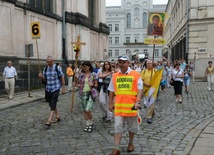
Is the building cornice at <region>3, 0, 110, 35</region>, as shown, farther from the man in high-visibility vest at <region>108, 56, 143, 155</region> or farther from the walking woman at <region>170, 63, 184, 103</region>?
the man in high-visibility vest at <region>108, 56, 143, 155</region>

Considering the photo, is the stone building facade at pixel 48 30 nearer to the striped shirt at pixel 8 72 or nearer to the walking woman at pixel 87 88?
the striped shirt at pixel 8 72

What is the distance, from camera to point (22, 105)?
11.1m

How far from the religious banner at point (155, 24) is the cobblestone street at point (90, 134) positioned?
254 centimetres

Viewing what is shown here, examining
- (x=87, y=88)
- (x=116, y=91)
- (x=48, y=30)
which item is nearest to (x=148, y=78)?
(x=87, y=88)

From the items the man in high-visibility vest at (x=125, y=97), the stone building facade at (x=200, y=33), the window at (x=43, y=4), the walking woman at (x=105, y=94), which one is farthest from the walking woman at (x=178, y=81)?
the stone building facade at (x=200, y=33)

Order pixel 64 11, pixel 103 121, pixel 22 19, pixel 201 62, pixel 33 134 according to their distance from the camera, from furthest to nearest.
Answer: pixel 201 62 < pixel 64 11 < pixel 22 19 < pixel 103 121 < pixel 33 134

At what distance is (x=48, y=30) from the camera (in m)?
18.2

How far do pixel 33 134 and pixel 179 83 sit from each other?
22.6ft

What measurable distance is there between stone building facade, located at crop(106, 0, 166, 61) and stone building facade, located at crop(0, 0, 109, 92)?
5148cm

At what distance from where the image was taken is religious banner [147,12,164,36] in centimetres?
859

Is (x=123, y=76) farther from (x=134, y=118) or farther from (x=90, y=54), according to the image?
(x=90, y=54)

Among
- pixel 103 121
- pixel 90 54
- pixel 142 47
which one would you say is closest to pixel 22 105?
pixel 103 121

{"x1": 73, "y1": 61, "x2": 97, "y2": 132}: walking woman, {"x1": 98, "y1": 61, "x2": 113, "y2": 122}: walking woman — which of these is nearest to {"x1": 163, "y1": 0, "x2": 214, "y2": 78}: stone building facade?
{"x1": 98, "y1": 61, "x2": 113, "y2": 122}: walking woman

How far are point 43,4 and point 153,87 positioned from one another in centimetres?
1235
